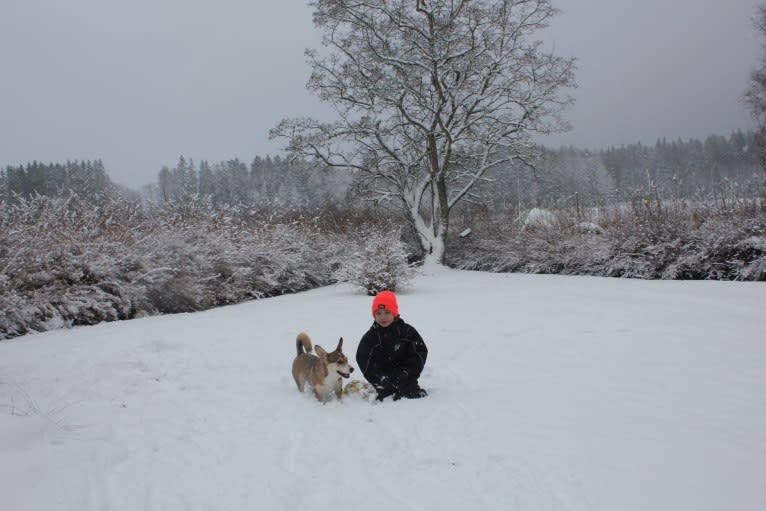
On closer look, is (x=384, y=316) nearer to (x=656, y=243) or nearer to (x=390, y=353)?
(x=390, y=353)

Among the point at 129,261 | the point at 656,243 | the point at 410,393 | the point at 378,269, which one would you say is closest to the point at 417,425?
the point at 410,393

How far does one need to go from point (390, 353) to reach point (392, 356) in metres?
0.03

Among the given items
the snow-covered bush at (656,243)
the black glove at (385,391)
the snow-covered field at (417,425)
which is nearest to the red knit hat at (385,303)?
the black glove at (385,391)

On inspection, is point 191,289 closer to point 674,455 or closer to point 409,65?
point 674,455

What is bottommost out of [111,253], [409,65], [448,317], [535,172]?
[448,317]

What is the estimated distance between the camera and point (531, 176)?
20094mm

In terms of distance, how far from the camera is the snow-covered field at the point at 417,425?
236 cm

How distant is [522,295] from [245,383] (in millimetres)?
7218

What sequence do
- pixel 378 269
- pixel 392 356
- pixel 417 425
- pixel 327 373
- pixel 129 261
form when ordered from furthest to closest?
1. pixel 378 269
2. pixel 129 261
3. pixel 392 356
4. pixel 327 373
5. pixel 417 425

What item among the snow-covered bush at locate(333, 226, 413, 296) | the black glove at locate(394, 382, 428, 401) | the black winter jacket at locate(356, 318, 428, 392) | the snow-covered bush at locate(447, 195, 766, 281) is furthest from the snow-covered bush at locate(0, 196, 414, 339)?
the black glove at locate(394, 382, 428, 401)

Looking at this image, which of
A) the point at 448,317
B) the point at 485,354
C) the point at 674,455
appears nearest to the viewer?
the point at 674,455

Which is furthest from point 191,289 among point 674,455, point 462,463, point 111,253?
point 674,455

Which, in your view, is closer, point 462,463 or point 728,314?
point 462,463

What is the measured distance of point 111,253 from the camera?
29.8ft
